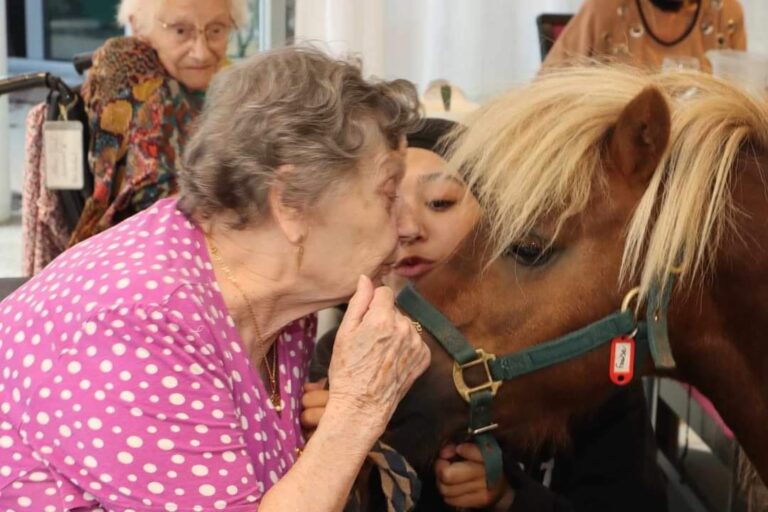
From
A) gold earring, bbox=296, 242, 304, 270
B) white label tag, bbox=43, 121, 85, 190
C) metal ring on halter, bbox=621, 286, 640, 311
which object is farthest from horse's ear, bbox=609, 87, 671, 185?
white label tag, bbox=43, 121, 85, 190

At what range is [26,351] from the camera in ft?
3.48

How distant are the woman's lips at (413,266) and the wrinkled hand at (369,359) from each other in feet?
1.45

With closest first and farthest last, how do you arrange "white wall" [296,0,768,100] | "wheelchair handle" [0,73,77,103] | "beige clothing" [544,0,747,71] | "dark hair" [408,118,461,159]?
"dark hair" [408,118,461,159] → "wheelchair handle" [0,73,77,103] → "beige clothing" [544,0,747,71] → "white wall" [296,0,768,100]

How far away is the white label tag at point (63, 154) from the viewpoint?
7.02 ft

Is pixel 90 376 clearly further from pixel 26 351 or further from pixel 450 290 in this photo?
pixel 450 290

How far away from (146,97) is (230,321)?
127cm

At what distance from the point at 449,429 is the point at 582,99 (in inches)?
16.5

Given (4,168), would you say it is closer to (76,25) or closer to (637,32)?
(76,25)

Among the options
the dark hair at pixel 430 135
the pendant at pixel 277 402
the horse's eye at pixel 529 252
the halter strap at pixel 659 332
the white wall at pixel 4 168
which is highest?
the dark hair at pixel 430 135

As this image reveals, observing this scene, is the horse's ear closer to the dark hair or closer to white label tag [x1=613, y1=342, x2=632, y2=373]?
white label tag [x1=613, y1=342, x2=632, y2=373]

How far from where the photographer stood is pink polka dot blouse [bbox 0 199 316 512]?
99cm

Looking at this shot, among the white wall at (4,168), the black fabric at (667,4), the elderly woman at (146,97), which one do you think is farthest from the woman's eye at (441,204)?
the white wall at (4,168)

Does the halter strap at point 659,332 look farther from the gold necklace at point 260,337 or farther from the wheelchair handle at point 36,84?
the wheelchair handle at point 36,84

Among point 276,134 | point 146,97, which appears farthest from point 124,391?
point 146,97
